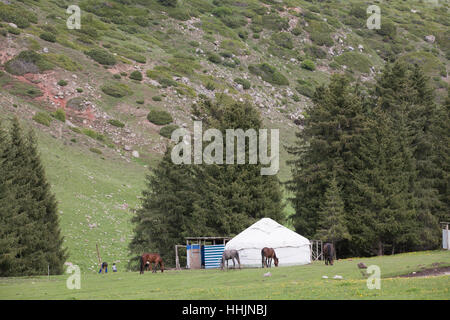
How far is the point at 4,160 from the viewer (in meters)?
42.1

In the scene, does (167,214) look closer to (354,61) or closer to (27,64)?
(27,64)

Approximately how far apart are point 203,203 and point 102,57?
62.3m

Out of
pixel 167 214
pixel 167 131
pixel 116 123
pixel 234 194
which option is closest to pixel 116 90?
pixel 116 123

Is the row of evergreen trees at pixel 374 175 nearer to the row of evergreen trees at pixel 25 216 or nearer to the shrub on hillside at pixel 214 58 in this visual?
the row of evergreen trees at pixel 25 216

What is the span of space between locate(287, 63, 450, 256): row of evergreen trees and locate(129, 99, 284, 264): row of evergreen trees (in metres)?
3.57

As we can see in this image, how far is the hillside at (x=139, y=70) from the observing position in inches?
2511

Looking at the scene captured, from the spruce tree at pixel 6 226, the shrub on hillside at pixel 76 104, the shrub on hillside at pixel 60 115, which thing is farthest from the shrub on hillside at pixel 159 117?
the spruce tree at pixel 6 226

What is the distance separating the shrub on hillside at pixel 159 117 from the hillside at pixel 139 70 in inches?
19.4

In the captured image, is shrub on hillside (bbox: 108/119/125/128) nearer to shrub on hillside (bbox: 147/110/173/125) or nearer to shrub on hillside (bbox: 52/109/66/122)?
shrub on hillside (bbox: 147/110/173/125)

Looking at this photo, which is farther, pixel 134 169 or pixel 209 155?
pixel 134 169

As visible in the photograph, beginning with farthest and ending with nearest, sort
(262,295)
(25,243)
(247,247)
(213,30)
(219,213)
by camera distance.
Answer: (213,30) → (219,213) → (25,243) → (247,247) → (262,295)

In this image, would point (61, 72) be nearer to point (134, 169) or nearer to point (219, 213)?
point (134, 169)
